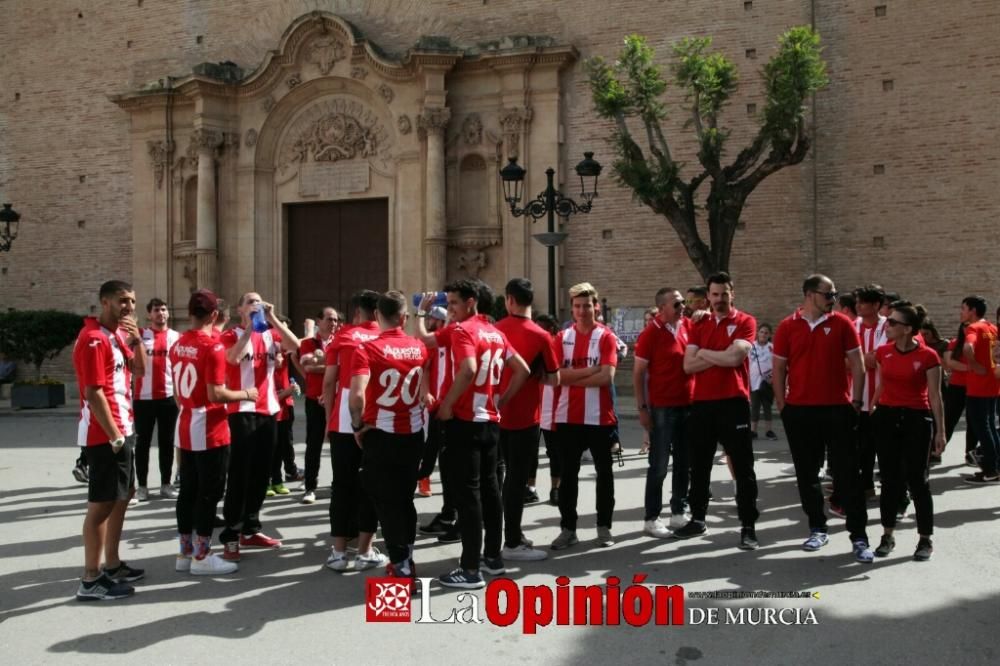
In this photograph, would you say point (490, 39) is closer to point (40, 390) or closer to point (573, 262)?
point (573, 262)

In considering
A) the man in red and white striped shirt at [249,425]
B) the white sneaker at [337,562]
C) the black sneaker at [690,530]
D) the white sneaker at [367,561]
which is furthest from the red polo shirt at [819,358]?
the man in red and white striped shirt at [249,425]

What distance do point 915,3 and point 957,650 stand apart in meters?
17.8

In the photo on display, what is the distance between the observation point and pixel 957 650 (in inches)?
194

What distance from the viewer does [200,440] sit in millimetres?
6559

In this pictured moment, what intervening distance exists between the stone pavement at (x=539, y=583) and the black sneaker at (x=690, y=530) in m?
0.09

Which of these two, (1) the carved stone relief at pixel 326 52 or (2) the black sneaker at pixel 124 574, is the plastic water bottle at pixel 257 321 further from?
(1) the carved stone relief at pixel 326 52

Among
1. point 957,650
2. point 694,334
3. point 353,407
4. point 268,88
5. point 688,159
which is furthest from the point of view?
point 268,88

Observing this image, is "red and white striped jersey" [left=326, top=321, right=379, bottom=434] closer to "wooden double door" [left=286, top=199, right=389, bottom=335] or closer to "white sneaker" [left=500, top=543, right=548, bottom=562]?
"white sneaker" [left=500, top=543, right=548, bottom=562]

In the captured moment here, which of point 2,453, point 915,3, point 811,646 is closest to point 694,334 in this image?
point 811,646

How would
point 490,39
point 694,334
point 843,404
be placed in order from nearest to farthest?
point 843,404, point 694,334, point 490,39

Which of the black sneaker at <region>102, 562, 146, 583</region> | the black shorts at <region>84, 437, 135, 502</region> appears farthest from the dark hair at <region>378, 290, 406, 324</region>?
the black sneaker at <region>102, 562, 146, 583</region>

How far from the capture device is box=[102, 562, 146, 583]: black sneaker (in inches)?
247

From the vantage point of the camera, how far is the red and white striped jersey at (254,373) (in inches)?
284

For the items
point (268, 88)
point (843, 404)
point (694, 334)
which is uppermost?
point (268, 88)
